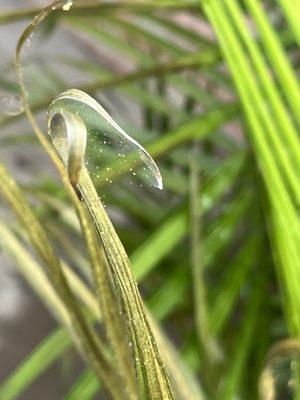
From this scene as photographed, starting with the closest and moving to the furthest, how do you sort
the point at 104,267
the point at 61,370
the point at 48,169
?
the point at 104,267
the point at 61,370
the point at 48,169

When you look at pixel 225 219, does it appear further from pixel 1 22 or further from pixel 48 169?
pixel 48 169

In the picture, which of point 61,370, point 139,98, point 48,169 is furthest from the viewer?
point 48,169

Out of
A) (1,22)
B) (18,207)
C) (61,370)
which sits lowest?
(61,370)

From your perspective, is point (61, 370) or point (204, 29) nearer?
point (61, 370)

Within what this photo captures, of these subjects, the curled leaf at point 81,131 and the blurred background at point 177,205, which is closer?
the curled leaf at point 81,131

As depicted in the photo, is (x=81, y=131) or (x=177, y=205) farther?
(x=177, y=205)

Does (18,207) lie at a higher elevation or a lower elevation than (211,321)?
higher

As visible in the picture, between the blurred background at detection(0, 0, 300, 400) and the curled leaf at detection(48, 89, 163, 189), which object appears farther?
the blurred background at detection(0, 0, 300, 400)

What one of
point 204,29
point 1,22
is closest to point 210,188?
point 1,22
